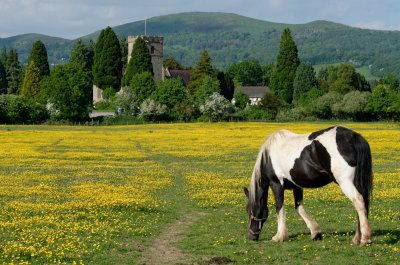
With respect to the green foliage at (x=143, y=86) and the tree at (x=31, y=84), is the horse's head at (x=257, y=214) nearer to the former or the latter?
the green foliage at (x=143, y=86)

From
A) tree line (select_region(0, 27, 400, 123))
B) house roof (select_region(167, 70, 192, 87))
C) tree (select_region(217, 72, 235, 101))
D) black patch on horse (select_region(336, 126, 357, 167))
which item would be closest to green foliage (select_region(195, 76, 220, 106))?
tree line (select_region(0, 27, 400, 123))

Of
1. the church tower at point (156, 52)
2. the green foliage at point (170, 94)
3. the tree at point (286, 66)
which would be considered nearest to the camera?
the green foliage at point (170, 94)

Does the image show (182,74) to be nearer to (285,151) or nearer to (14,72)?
(14,72)

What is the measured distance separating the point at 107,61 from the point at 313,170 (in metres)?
126

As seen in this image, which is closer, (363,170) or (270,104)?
(363,170)

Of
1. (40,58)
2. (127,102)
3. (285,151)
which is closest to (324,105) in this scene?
(127,102)

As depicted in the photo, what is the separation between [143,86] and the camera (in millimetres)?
113812

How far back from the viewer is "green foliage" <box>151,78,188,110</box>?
10312 centimetres

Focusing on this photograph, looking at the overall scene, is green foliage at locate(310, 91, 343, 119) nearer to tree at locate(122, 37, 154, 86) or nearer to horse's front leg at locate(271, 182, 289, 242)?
tree at locate(122, 37, 154, 86)

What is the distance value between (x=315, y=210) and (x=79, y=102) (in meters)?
80.8

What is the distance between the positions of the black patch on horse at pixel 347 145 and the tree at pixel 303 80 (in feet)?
397

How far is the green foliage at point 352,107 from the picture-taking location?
340 feet

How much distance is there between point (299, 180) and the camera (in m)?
12.5

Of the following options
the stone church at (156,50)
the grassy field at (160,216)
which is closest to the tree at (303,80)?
the stone church at (156,50)
